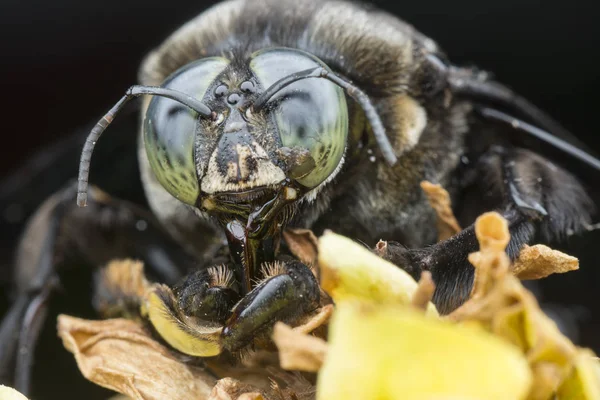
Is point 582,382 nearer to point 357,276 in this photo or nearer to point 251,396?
point 357,276

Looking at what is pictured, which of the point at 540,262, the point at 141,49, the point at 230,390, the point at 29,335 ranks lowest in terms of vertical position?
the point at 29,335

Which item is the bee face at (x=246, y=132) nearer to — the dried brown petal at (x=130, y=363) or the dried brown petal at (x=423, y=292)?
the dried brown petal at (x=130, y=363)

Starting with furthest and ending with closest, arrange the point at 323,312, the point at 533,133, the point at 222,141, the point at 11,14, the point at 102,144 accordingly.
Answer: the point at 11,14
the point at 102,144
the point at 533,133
the point at 222,141
the point at 323,312

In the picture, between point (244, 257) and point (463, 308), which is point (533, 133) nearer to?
point (244, 257)

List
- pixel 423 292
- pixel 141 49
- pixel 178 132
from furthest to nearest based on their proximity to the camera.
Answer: pixel 141 49 → pixel 178 132 → pixel 423 292

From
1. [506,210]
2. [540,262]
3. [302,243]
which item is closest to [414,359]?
[540,262]

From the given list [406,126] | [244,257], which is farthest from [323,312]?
[406,126]
